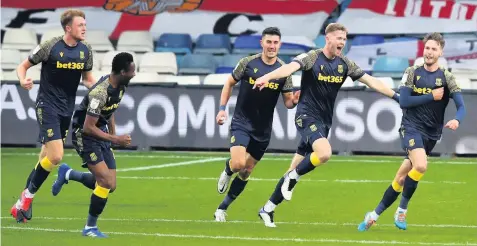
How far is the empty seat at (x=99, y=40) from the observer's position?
29.2m

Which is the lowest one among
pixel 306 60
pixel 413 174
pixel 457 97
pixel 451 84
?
pixel 413 174

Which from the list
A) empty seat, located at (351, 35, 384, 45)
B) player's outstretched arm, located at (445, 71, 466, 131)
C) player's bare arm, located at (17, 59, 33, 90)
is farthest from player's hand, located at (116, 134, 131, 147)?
empty seat, located at (351, 35, 384, 45)

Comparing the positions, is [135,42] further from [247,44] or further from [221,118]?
[221,118]

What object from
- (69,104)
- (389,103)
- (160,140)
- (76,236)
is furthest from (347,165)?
(76,236)

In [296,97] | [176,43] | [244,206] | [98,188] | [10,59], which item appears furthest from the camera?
[176,43]

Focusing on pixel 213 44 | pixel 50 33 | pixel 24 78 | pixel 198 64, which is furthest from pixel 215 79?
pixel 24 78

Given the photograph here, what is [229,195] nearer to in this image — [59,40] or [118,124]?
[59,40]

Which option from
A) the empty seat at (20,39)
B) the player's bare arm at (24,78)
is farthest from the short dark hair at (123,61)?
the empty seat at (20,39)

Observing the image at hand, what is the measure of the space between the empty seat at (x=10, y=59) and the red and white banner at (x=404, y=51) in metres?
7.53

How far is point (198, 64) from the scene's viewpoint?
93.5 ft

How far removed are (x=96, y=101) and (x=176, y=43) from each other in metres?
16.0

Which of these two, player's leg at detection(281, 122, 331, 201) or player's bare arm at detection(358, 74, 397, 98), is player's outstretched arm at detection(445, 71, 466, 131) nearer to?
player's bare arm at detection(358, 74, 397, 98)

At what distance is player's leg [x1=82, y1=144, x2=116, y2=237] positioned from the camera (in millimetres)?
13828

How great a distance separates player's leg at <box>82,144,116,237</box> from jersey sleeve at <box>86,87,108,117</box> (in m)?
0.59
